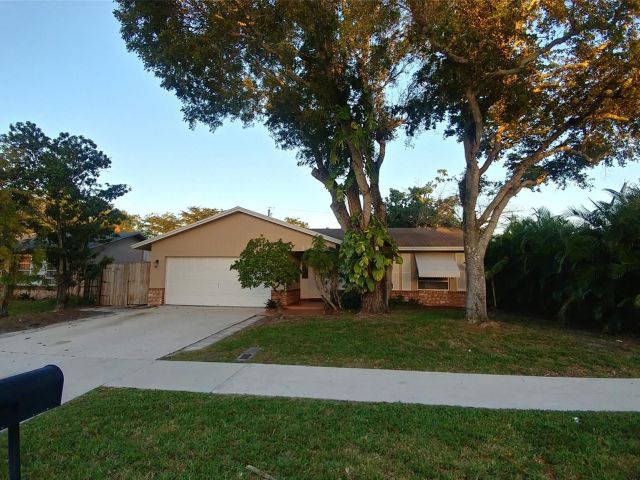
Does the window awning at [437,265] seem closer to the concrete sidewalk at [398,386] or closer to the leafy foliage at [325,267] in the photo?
the leafy foliage at [325,267]

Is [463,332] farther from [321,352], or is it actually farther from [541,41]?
[541,41]

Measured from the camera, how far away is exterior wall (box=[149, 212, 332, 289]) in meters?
16.7

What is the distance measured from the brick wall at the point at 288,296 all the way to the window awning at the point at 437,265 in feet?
18.3

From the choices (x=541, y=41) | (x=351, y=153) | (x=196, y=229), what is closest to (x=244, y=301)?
(x=196, y=229)

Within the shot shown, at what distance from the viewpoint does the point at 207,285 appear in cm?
1708

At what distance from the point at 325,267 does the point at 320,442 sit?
9108 mm

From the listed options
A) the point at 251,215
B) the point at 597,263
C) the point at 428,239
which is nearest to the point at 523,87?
the point at 597,263

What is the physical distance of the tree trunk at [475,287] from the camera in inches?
405

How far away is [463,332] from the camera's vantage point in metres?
9.16

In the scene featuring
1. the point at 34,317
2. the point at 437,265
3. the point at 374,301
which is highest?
the point at 437,265

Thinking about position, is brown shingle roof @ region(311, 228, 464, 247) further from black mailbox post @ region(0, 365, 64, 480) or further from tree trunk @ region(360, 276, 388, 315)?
black mailbox post @ region(0, 365, 64, 480)

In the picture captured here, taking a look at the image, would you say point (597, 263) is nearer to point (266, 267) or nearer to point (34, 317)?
point (266, 267)

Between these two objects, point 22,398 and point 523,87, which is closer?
point 22,398

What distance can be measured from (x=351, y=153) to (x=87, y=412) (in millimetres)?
9477
